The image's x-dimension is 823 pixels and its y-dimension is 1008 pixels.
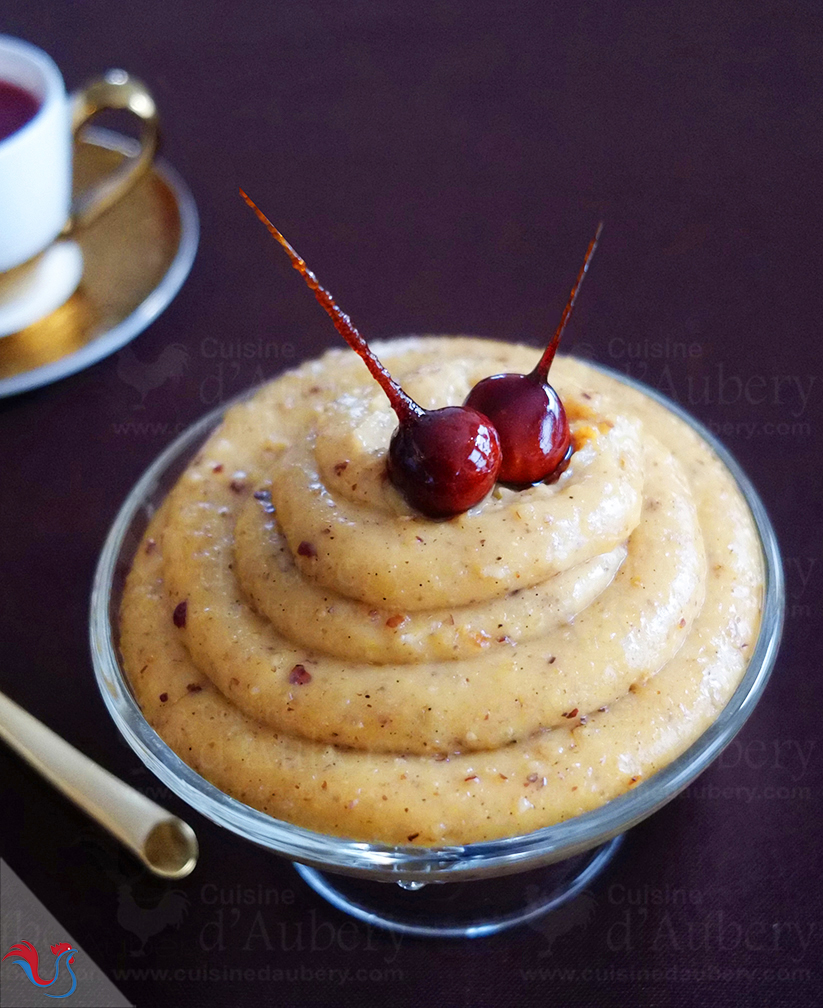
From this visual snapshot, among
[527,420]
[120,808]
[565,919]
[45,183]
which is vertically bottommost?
[565,919]

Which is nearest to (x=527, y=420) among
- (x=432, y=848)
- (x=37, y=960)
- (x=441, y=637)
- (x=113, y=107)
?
(x=441, y=637)

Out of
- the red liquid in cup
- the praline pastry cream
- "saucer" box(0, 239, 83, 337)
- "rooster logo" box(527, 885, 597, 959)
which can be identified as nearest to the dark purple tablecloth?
"rooster logo" box(527, 885, 597, 959)

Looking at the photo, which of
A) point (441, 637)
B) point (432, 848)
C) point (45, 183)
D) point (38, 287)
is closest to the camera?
point (432, 848)

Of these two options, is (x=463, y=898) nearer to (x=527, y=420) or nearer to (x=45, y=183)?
(x=527, y=420)

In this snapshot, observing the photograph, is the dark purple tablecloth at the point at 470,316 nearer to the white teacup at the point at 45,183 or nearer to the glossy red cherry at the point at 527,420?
the white teacup at the point at 45,183

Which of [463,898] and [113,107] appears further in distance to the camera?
[113,107]

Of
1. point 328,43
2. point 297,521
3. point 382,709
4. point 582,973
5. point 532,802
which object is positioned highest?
point 328,43

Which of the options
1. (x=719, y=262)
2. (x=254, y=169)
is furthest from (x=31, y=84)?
(x=719, y=262)

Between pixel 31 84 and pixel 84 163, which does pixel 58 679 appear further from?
pixel 84 163
